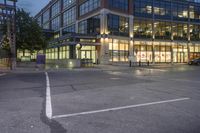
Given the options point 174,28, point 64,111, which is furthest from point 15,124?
point 174,28

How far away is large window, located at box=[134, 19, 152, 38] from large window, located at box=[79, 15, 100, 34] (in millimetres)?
9616

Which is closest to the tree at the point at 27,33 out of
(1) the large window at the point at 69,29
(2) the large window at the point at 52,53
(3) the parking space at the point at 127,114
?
(2) the large window at the point at 52,53

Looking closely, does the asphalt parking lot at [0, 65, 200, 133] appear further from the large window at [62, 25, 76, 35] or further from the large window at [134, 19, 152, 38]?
the large window at [62, 25, 76, 35]

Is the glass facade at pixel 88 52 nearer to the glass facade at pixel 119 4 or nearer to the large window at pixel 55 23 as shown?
the glass facade at pixel 119 4

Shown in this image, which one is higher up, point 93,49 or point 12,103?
point 93,49

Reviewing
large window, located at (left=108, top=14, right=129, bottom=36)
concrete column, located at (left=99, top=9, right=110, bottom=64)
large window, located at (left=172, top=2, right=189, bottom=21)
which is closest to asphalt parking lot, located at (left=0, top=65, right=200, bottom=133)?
concrete column, located at (left=99, top=9, right=110, bottom=64)

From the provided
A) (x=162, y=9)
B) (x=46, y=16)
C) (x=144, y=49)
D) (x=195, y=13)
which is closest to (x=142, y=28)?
(x=144, y=49)

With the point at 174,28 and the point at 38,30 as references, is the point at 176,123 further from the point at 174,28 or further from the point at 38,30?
the point at 174,28

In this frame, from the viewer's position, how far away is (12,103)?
300 inches

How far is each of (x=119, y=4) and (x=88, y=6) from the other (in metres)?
7.33

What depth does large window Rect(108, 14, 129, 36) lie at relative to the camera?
46.2 meters

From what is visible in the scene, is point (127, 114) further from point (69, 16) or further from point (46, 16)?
point (46, 16)

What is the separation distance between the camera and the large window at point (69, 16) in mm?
58544

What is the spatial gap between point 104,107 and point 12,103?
10.1 ft
